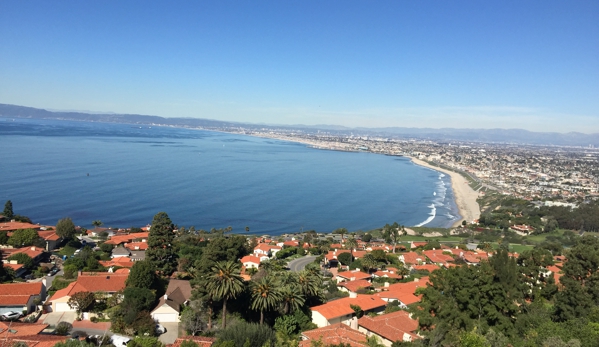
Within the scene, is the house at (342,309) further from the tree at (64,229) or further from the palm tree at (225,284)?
the tree at (64,229)

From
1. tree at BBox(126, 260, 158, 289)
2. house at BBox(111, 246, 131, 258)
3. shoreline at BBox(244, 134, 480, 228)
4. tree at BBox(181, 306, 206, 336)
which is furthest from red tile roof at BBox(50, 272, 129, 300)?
shoreline at BBox(244, 134, 480, 228)

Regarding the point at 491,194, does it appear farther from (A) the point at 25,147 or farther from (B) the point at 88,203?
(A) the point at 25,147

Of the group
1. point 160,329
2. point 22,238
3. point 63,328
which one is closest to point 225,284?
point 160,329

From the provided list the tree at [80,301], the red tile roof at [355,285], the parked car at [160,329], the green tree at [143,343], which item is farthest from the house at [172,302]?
the red tile roof at [355,285]

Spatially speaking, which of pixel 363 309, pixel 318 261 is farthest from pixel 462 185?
pixel 363 309

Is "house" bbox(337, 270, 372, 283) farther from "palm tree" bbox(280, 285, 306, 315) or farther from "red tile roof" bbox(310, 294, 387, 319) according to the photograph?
"palm tree" bbox(280, 285, 306, 315)
